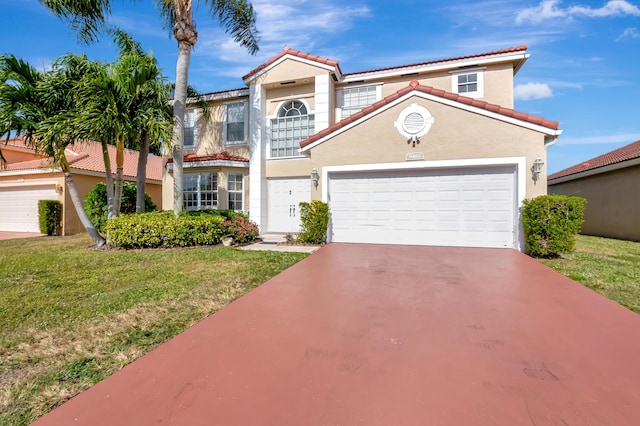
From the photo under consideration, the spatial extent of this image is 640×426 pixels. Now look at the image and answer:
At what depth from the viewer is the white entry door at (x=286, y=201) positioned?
46.2ft

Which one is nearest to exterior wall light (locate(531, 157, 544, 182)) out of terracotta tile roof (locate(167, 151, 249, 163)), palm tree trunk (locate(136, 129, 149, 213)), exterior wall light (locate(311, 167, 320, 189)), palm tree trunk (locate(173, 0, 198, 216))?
exterior wall light (locate(311, 167, 320, 189))

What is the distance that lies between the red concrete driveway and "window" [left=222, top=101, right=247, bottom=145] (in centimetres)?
1225

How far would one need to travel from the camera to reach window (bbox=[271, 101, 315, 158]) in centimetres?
1416

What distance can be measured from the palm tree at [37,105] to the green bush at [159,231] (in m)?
3.02

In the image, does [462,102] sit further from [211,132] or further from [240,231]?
[211,132]

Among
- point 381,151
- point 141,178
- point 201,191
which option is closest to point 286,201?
point 201,191

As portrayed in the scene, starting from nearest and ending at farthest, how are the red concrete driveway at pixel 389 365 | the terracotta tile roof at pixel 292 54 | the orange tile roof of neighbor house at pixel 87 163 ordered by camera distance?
the red concrete driveway at pixel 389 365, the terracotta tile roof at pixel 292 54, the orange tile roof of neighbor house at pixel 87 163

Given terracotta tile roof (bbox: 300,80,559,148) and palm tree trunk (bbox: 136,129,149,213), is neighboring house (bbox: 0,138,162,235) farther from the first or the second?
terracotta tile roof (bbox: 300,80,559,148)

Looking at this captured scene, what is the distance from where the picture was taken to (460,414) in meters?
2.11

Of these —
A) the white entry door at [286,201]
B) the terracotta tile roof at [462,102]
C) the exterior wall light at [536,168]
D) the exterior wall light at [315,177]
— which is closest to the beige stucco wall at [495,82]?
the terracotta tile roof at [462,102]

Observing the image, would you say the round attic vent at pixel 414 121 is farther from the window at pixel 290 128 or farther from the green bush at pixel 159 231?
the green bush at pixel 159 231

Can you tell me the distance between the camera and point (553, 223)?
8.23 metres

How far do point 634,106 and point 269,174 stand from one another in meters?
17.9

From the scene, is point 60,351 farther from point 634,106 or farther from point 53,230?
point 634,106
